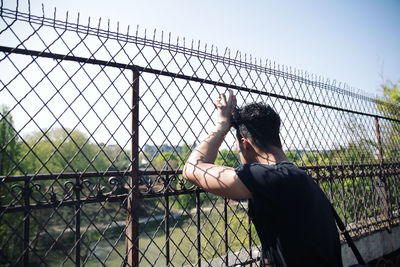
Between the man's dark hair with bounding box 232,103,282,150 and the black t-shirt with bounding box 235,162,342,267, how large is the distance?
0.24m

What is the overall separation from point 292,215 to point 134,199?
1209 mm

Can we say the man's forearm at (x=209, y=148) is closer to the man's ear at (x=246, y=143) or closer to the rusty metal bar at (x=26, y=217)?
the man's ear at (x=246, y=143)

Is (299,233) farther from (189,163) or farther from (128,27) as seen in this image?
(128,27)

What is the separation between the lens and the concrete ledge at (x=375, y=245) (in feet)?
12.1

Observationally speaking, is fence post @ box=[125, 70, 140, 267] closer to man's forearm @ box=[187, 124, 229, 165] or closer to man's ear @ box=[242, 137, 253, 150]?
man's forearm @ box=[187, 124, 229, 165]

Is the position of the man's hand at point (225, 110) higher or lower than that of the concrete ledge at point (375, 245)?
higher

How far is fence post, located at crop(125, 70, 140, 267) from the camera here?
1.87 m

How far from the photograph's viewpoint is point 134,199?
188 cm

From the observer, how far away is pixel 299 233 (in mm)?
1203

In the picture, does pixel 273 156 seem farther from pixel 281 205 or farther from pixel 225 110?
pixel 225 110

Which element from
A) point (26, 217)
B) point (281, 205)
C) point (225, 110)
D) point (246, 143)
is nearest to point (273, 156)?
point (246, 143)

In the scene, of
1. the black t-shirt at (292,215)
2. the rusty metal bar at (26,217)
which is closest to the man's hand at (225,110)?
the black t-shirt at (292,215)

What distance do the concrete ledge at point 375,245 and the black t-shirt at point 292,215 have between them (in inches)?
116

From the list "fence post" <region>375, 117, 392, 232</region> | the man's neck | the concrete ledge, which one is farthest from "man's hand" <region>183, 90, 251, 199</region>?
"fence post" <region>375, 117, 392, 232</region>
